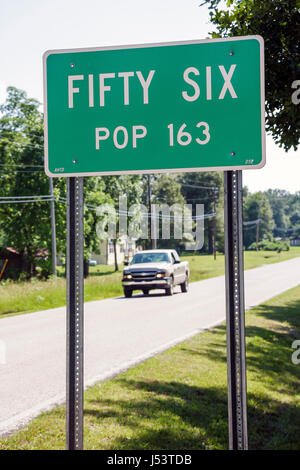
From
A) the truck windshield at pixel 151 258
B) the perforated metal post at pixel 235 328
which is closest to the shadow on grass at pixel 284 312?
the truck windshield at pixel 151 258

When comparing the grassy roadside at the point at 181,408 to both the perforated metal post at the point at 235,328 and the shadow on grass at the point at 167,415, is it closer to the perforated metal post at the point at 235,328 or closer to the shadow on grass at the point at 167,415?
the shadow on grass at the point at 167,415

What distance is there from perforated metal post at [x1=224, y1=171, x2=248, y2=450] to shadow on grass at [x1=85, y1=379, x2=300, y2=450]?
7.41 feet

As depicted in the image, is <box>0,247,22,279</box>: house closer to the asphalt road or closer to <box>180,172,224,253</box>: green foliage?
the asphalt road

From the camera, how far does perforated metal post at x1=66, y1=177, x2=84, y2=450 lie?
255 centimetres

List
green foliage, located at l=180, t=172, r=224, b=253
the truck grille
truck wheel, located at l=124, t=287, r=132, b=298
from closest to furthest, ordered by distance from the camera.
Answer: the truck grille, truck wheel, located at l=124, t=287, r=132, b=298, green foliage, located at l=180, t=172, r=224, b=253

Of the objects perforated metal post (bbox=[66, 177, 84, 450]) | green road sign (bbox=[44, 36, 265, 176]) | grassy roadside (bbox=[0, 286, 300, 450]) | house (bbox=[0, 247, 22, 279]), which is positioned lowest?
house (bbox=[0, 247, 22, 279])

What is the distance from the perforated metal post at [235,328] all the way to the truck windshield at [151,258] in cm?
1947

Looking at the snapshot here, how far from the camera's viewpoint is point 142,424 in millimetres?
5086

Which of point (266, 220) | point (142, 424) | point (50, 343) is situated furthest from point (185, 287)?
point (266, 220)

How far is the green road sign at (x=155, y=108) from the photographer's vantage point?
2592 millimetres

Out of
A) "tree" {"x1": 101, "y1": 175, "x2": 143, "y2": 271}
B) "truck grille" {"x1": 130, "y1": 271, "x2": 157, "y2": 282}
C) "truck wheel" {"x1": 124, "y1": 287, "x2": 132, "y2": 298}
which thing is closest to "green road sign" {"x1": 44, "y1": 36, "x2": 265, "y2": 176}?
"truck grille" {"x1": 130, "y1": 271, "x2": 157, "y2": 282}

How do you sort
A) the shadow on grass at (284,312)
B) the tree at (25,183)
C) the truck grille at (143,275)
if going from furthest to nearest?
the tree at (25,183)
the truck grille at (143,275)
the shadow on grass at (284,312)

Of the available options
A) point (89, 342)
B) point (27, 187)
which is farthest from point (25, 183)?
point (89, 342)

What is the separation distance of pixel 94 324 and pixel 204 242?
90391 mm
